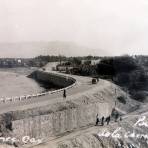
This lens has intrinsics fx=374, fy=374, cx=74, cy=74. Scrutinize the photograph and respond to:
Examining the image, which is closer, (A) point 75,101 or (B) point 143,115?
(A) point 75,101

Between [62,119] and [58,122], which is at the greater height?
A: [62,119]

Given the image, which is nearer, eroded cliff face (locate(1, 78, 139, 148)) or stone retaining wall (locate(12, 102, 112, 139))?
eroded cliff face (locate(1, 78, 139, 148))

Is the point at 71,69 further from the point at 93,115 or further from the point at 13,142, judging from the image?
the point at 13,142

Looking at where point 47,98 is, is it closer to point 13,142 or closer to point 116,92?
point 13,142

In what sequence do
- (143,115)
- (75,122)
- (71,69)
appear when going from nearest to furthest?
(75,122) < (143,115) < (71,69)

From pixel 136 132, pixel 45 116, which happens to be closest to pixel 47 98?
pixel 45 116

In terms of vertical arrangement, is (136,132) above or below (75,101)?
below

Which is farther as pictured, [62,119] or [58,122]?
[62,119]

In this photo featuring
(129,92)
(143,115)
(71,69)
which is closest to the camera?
(143,115)

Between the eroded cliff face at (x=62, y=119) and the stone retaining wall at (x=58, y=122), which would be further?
the stone retaining wall at (x=58, y=122)
